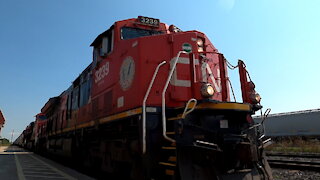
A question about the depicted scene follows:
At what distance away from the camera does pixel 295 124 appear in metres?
23.2

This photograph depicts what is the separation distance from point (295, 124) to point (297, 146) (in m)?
4.68

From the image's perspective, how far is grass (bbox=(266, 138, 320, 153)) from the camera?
15.9 metres

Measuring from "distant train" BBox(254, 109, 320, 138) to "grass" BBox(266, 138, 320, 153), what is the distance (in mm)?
1005

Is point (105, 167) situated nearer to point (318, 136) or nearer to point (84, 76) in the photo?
point (84, 76)

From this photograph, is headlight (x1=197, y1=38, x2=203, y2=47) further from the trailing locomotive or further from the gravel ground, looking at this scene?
the gravel ground

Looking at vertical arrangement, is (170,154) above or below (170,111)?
below

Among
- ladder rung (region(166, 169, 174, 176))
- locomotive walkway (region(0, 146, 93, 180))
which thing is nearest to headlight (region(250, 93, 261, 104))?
ladder rung (region(166, 169, 174, 176))

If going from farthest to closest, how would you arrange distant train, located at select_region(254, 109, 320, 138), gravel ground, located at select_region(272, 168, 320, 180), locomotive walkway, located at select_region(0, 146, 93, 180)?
distant train, located at select_region(254, 109, 320, 138) → locomotive walkway, located at select_region(0, 146, 93, 180) → gravel ground, located at select_region(272, 168, 320, 180)

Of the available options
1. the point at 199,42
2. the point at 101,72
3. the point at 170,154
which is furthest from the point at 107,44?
the point at 170,154

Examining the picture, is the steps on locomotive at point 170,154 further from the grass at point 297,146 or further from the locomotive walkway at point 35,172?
the grass at point 297,146

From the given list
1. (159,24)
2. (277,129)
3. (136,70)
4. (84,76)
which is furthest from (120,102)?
(277,129)

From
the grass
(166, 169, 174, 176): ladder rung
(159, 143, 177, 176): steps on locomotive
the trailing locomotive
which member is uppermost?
the trailing locomotive

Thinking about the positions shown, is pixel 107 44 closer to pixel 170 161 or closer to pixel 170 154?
pixel 170 154

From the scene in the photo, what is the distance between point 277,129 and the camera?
2472cm
